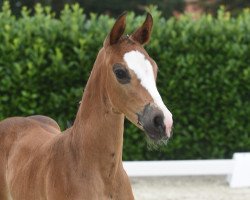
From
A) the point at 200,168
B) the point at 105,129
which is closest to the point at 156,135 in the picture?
the point at 105,129

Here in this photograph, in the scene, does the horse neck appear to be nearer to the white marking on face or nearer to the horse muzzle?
the white marking on face

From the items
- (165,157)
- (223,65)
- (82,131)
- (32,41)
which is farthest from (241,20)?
(82,131)

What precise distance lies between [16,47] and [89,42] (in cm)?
93

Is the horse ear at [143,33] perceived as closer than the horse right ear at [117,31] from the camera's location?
No

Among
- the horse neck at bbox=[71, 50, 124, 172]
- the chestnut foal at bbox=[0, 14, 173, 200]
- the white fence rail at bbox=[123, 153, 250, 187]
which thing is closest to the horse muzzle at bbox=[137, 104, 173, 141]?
the chestnut foal at bbox=[0, 14, 173, 200]

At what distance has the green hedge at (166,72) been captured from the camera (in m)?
9.51

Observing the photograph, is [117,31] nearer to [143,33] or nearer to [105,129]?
[143,33]

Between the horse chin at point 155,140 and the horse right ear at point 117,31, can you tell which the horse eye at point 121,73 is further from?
the horse chin at point 155,140

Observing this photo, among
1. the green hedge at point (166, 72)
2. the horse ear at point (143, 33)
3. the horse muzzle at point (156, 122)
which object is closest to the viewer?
the horse muzzle at point (156, 122)

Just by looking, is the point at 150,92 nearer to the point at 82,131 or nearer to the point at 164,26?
the point at 82,131

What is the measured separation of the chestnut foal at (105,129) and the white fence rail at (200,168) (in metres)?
4.72

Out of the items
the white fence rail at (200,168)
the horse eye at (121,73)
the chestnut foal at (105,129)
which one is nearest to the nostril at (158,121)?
the chestnut foal at (105,129)

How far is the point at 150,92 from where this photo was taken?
3.91 meters

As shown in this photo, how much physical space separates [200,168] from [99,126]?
550cm
